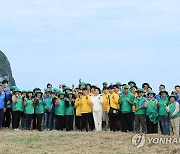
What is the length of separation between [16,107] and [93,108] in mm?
3118

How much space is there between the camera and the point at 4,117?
1708cm

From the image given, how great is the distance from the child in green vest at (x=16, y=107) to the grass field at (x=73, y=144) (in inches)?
73.1

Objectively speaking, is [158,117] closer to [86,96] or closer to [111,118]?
[111,118]

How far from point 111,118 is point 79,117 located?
4.81 feet

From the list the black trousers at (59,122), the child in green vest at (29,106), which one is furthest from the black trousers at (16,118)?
the black trousers at (59,122)

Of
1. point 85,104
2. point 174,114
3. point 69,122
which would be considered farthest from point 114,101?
point 174,114

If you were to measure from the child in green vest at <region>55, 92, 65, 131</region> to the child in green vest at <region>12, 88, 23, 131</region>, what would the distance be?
147 centimetres

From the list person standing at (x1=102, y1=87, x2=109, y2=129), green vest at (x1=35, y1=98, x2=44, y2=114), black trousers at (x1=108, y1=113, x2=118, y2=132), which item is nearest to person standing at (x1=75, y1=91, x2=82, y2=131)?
person standing at (x1=102, y1=87, x2=109, y2=129)

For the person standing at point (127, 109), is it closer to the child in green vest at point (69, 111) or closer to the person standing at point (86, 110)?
the person standing at point (86, 110)

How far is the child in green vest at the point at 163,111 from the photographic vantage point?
47.3 ft

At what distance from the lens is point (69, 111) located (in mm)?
16344

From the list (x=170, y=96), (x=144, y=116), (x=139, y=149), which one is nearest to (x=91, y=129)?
(x=144, y=116)

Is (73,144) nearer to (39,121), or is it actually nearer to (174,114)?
(174,114)

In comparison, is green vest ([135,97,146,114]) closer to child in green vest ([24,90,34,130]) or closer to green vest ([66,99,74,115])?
green vest ([66,99,74,115])
